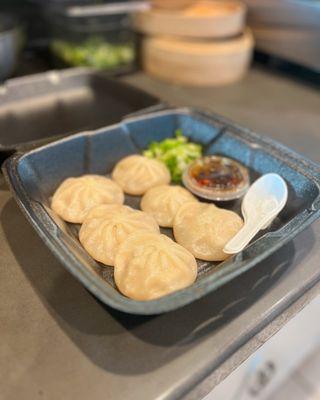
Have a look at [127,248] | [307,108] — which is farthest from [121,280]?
[307,108]

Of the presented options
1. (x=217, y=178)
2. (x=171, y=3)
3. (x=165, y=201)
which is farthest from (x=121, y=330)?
(x=171, y=3)

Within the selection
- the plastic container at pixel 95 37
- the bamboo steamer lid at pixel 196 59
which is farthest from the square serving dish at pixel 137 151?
the plastic container at pixel 95 37

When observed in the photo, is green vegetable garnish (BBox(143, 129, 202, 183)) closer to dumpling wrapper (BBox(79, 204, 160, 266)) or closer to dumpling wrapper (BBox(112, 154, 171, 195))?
dumpling wrapper (BBox(112, 154, 171, 195))

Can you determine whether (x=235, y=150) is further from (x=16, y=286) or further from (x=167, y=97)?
(x=16, y=286)

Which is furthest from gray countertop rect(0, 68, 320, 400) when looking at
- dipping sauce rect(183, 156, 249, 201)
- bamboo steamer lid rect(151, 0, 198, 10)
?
bamboo steamer lid rect(151, 0, 198, 10)

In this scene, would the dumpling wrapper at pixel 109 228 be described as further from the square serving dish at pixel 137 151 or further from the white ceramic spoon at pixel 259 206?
the white ceramic spoon at pixel 259 206
